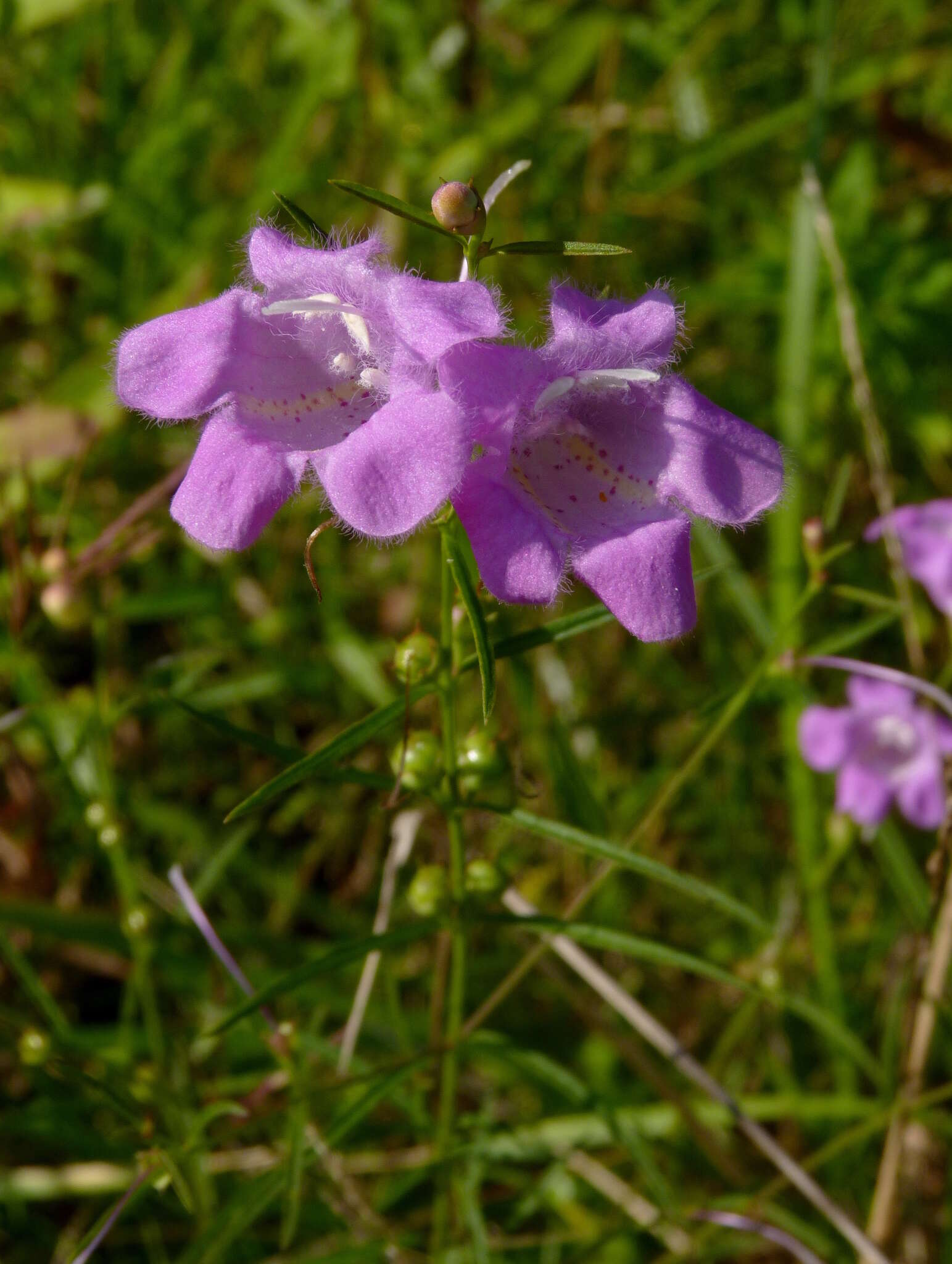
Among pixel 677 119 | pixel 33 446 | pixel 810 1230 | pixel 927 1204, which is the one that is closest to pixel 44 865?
pixel 33 446

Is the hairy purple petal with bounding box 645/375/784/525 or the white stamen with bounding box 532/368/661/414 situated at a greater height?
the white stamen with bounding box 532/368/661/414

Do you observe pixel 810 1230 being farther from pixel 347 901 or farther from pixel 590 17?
pixel 590 17

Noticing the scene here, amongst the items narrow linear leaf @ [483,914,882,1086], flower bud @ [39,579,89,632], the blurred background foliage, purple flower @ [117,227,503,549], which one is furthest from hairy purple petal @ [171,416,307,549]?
flower bud @ [39,579,89,632]

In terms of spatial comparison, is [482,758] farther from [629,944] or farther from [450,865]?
[629,944]

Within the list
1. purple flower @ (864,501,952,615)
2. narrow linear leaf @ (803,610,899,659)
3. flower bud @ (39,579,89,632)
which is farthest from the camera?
purple flower @ (864,501,952,615)

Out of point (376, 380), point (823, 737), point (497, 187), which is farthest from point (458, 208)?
point (823, 737)

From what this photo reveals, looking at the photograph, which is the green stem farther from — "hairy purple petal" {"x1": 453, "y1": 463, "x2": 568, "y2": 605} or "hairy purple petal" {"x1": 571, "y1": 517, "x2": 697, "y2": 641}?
"hairy purple petal" {"x1": 571, "y1": 517, "x2": 697, "y2": 641}
